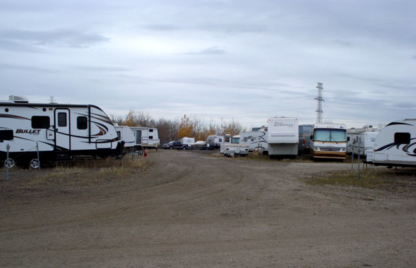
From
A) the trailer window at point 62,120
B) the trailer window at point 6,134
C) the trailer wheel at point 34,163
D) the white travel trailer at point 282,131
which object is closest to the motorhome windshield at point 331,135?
the white travel trailer at point 282,131

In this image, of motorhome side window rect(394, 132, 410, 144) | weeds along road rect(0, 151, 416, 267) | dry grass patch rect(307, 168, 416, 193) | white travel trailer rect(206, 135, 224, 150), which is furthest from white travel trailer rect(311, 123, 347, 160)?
white travel trailer rect(206, 135, 224, 150)

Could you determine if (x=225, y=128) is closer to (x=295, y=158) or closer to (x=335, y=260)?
(x=295, y=158)

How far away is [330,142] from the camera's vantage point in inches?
1083

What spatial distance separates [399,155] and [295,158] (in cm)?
1257

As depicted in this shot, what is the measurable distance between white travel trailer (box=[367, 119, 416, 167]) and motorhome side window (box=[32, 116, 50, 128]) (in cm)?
1582

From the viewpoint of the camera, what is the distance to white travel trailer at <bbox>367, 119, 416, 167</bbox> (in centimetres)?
1719

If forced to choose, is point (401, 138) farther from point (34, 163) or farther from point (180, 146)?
point (180, 146)

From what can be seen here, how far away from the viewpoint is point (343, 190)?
1258 cm

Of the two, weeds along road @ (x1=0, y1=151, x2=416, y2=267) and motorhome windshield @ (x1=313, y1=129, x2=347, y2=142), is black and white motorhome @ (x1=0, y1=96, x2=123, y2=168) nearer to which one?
weeds along road @ (x1=0, y1=151, x2=416, y2=267)

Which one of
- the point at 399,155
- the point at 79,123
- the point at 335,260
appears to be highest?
the point at 79,123

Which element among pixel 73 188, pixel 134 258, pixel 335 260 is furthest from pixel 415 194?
pixel 73 188

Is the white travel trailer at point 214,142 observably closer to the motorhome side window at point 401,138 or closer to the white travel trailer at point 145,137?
the white travel trailer at point 145,137

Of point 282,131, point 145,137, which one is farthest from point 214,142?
point 282,131

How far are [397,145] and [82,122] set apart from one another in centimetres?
1531
